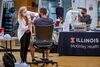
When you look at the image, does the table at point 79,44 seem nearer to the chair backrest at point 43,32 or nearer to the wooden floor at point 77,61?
the wooden floor at point 77,61

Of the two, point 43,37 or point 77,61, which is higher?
point 43,37

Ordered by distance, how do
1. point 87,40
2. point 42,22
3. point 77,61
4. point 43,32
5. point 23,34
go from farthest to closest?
1. point 87,40
2. point 77,61
3. point 42,22
4. point 43,32
5. point 23,34

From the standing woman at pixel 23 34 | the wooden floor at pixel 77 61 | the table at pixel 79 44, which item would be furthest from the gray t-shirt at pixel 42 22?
the table at pixel 79 44

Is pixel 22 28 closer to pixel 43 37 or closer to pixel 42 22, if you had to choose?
pixel 43 37

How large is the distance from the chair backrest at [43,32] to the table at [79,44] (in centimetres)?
251

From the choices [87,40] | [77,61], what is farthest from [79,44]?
[77,61]

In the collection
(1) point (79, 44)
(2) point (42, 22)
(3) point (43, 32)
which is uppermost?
(2) point (42, 22)

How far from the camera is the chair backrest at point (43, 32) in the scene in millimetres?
7852

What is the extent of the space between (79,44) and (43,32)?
2.88m

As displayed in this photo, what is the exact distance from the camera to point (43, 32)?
25.8 feet

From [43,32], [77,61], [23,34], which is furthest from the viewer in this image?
[77,61]

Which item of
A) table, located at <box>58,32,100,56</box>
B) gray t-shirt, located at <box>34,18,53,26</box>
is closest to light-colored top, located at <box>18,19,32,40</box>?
gray t-shirt, located at <box>34,18,53,26</box>

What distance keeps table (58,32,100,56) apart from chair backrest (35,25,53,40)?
251 centimetres

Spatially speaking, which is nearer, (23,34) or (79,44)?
(23,34)
